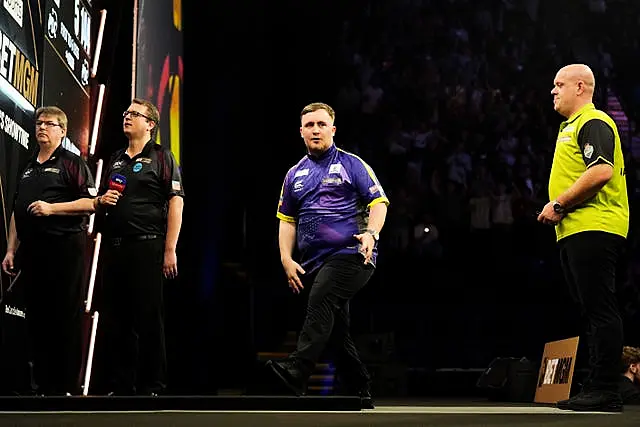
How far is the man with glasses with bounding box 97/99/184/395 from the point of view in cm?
506

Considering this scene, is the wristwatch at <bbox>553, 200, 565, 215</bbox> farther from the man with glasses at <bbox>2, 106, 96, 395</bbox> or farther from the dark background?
the dark background

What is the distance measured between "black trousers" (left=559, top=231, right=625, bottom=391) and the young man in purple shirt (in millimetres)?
960

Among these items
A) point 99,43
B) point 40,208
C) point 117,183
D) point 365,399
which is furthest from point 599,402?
point 99,43

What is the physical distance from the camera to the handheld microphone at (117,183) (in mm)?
5035

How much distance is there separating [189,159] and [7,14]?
14.6ft

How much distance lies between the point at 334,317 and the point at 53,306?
5.02 ft

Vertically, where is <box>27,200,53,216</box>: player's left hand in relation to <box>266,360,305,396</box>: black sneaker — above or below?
above

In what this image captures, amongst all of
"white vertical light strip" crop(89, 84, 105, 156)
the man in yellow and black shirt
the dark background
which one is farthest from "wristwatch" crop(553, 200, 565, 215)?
the dark background

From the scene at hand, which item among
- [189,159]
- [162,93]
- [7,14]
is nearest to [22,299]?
[7,14]

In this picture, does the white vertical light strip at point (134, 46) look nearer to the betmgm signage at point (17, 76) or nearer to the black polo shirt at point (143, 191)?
the betmgm signage at point (17, 76)

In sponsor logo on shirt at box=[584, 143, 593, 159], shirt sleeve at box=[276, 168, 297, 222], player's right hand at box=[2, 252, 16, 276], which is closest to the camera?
sponsor logo on shirt at box=[584, 143, 593, 159]

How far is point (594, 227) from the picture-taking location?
4.33m

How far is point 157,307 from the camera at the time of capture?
5105 mm

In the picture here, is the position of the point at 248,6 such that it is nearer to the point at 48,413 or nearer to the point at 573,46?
the point at 573,46
